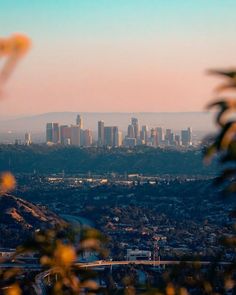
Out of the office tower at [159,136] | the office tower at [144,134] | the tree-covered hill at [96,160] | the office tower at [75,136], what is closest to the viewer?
the tree-covered hill at [96,160]

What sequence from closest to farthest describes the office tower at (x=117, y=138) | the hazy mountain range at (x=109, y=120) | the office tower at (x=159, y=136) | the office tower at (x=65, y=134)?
the office tower at (x=117, y=138)
the office tower at (x=65, y=134)
the office tower at (x=159, y=136)
the hazy mountain range at (x=109, y=120)

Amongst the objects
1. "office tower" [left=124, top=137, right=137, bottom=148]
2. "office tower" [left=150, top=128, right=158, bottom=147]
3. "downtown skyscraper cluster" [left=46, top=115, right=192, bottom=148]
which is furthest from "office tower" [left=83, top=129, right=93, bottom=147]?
"office tower" [left=150, top=128, right=158, bottom=147]

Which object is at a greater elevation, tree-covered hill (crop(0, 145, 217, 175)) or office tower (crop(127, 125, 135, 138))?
office tower (crop(127, 125, 135, 138))

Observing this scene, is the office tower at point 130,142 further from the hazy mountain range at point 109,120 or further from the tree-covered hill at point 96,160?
the hazy mountain range at point 109,120

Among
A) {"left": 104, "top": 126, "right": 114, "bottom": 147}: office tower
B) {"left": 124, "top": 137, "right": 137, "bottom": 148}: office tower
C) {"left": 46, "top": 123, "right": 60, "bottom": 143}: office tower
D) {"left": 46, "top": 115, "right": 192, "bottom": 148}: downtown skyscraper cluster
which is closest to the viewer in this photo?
{"left": 124, "top": 137, "right": 137, "bottom": 148}: office tower

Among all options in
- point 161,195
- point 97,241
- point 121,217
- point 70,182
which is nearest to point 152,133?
point 70,182

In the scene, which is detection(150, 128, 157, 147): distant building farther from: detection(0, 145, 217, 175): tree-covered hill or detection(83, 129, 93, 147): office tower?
detection(0, 145, 217, 175): tree-covered hill

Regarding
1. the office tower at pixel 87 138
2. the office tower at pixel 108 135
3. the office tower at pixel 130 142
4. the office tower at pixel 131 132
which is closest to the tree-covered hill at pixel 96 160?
the office tower at pixel 87 138

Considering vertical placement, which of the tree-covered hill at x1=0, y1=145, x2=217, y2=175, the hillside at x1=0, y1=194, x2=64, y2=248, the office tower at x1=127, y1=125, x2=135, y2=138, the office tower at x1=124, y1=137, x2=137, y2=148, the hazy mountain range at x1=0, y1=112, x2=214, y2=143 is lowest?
the hillside at x1=0, y1=194, x2=64, y2=248

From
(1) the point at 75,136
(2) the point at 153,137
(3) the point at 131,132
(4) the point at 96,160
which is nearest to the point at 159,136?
(2) the point at 153,137

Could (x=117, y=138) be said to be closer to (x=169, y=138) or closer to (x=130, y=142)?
(x=130, y=142)
